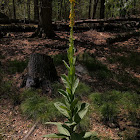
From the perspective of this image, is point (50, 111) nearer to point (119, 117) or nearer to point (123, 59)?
point (119, 117)

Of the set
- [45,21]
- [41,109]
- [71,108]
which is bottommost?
[41,109]

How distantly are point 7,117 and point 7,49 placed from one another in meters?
4.66

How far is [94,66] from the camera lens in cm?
584

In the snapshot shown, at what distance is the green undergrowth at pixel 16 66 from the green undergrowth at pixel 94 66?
247 cm

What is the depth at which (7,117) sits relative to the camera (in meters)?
3.27

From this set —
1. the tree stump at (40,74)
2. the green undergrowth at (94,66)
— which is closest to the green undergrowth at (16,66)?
the tree stump at (40,74)

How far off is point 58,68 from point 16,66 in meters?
1.68

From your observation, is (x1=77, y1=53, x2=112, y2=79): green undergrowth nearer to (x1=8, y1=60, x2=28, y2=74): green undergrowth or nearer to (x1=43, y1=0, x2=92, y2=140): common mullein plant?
(x1=8, y1=60, x2=28, y2=74): green undergrowth

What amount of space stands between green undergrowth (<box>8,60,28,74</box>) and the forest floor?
0.18 meters

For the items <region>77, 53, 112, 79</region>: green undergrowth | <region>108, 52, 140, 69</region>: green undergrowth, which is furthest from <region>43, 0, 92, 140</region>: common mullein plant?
<region>108, 52, 140, 69</region>: green undergrowth

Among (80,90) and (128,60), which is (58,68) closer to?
(80,90)

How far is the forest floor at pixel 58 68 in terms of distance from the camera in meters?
2.95

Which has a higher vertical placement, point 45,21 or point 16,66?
point 45,21

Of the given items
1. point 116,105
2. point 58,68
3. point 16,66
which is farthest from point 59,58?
point 116,105
